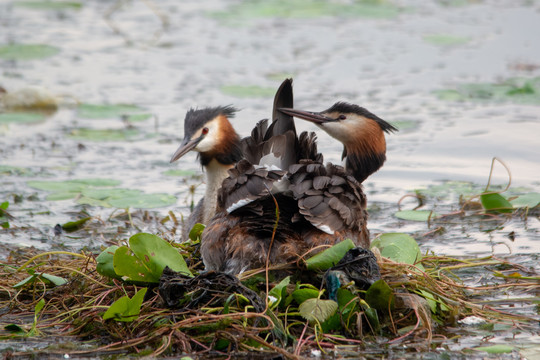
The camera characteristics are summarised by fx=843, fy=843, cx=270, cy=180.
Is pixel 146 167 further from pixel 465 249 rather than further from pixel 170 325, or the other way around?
pixel 170 325

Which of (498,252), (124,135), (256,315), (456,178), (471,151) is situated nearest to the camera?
(256,315)

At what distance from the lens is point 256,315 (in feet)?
13.5

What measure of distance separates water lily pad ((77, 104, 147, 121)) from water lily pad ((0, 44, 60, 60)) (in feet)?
7.31

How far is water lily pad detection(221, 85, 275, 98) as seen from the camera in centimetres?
960

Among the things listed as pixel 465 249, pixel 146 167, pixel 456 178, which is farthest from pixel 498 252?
pixel 146 167

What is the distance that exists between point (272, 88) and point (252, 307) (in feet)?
19.5

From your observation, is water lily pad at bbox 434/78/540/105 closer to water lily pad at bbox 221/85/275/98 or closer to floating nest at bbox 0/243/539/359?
water lily pad at bbox 221/85/275/98

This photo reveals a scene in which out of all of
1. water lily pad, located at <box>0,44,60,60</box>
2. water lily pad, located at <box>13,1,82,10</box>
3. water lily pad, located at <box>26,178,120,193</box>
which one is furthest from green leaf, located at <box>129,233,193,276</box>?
water lily pad, located at <box>13,1,82,10</box>

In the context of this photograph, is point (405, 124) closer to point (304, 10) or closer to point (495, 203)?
point (495, 203)

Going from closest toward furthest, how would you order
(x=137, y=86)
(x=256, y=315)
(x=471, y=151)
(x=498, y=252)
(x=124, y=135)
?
(x=256, y=315) < (x=498, y=252) < (x=471, y=151) < (x=124, y=135) < (x=137, y=86)

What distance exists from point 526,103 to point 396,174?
2330mm

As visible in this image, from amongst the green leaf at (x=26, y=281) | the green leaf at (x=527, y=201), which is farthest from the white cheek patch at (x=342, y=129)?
the green leaf at (x=26, y=281)

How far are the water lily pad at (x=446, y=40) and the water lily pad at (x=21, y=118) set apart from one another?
5382mm

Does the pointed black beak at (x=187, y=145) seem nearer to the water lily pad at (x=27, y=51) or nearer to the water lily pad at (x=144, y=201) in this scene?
the water lily pad at (x=144, y=201)
